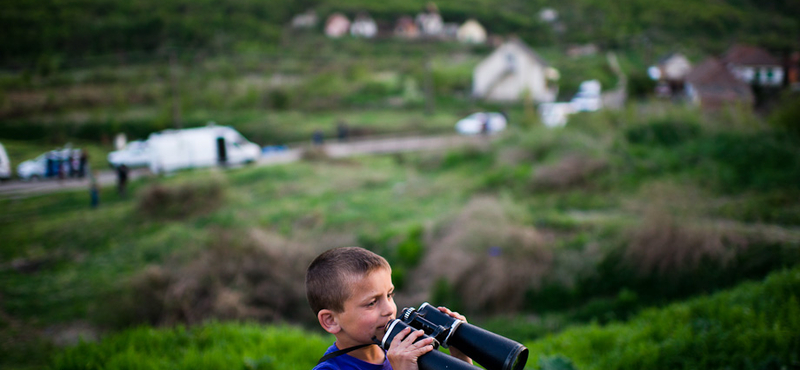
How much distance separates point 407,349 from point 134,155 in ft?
64.6

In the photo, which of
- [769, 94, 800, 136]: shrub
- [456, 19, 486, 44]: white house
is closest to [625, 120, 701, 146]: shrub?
[769, 94, 800, 136]: shrub

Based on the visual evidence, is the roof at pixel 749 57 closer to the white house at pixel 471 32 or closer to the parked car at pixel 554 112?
the parked car at pixel 554 112

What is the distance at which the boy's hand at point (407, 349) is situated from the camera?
160cm

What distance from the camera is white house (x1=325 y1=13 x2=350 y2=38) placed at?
57344 millimetres

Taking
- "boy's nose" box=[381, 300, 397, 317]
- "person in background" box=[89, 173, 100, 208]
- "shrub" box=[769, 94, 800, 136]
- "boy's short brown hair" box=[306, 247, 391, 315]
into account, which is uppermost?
"shrub" box=[769, 94, 800, 136]

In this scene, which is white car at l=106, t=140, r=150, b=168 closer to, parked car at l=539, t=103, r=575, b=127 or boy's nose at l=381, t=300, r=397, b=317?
boy's nose at l=381, t=300, r=397, b=317

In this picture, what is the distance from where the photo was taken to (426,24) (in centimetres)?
6144

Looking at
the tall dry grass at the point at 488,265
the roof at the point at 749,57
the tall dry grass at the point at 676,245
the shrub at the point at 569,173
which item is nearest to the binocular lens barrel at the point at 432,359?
the tall dry grass at the point at 488,265

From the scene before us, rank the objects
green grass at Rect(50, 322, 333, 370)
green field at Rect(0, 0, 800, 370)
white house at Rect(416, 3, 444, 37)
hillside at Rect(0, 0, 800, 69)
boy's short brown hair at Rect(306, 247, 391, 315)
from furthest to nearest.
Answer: white house at Rect(416, 3, 444, 37) → hillside at Rect(0, 0, 800, 69) → green field at Rect(0, 0, 800, 370) → green grass at Rect(50, 322, 333, 370) → boy's short brown hair at Rect(306, 247, 391, 315)

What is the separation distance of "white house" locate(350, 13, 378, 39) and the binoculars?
5989 cm

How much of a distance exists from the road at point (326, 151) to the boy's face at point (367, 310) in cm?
1121

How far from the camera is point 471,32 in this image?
206 feet

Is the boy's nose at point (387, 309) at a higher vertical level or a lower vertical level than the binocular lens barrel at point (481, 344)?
higher

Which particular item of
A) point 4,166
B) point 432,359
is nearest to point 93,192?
point 4,166
